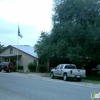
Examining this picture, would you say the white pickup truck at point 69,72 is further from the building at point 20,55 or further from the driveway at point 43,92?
the building at point 20,55

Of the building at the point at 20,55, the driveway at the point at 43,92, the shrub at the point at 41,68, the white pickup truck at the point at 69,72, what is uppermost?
the building at the point at 20,55

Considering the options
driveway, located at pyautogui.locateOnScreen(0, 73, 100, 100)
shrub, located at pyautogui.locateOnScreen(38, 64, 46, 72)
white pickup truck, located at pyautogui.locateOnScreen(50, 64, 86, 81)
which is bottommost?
driveway, located at pyautogui.locateOnScreen(0, 73, 100, 100)

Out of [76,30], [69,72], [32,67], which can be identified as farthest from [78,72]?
[32,67]

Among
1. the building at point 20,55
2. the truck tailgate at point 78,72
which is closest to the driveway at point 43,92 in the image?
the truck tailgate at point 78,72

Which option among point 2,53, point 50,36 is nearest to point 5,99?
point 50,36

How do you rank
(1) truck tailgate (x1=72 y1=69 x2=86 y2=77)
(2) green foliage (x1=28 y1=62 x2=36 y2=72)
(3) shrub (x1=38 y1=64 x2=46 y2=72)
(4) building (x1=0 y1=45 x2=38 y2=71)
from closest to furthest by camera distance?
1. (1) truck tailgate (x1=72 y1=69 x2=86 y2=77)
2. (2) green foliage (x1=28 y1=62 x2=36 y2=72)
3. (3) shrub (x1=38 y1=64 x2=46 y2=72)
4. (4) building (x1=0 y1=45 x2=38 y2=71)

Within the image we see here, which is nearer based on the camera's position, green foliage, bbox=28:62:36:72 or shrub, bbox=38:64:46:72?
green foliage, bbox=28:62:36:72

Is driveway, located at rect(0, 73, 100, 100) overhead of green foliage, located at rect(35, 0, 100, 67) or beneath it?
beneath

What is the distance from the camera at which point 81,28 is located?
83.5 ft

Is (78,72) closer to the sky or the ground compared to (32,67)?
closer to the ground

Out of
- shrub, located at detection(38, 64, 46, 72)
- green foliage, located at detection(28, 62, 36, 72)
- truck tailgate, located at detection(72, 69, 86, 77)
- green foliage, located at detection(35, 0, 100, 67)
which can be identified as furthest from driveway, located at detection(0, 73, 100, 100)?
shrub, located at detection(38, 64, 46, 72)

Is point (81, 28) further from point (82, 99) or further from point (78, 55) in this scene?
point (82, 99)

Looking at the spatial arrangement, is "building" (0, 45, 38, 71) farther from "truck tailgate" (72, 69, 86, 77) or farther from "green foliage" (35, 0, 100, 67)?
"truck tailgate" (72, 69, 86, 77)

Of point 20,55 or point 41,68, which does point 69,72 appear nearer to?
point 41,68
